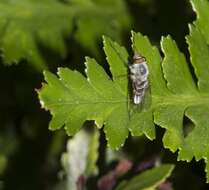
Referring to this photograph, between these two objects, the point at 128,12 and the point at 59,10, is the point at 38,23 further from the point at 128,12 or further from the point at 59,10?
the point at 128,12

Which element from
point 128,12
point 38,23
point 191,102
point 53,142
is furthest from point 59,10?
point 191,102

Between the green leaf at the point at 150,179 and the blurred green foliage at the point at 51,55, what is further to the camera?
the blurred green foliage at the point at 51,55

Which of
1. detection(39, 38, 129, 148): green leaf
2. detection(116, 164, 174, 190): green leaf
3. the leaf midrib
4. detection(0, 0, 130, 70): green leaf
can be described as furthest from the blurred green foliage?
detection(39, 38, 129, 148): green leaf

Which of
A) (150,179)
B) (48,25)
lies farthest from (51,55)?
(150,179)

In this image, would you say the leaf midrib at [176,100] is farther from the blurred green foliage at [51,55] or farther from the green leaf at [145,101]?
the blurred green foliage at [51,55]

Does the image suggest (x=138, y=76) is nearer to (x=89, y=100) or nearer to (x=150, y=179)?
(x=89, y=100)

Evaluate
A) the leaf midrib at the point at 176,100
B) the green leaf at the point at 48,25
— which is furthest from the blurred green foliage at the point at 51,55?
the leaf midrib at the point at 176,100

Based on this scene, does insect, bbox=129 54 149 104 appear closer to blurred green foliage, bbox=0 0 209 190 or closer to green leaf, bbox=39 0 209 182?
green leaf, bbox=39 0 209 182
